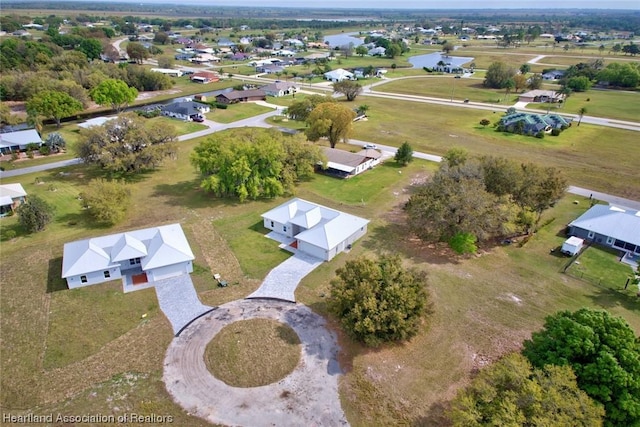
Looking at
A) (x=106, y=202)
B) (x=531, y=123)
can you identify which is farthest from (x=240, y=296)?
(x=531, y=123)

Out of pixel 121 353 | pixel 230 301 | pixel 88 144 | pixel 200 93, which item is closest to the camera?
pixel 121 353

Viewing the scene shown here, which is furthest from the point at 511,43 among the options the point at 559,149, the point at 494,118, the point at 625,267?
the point at 625,267

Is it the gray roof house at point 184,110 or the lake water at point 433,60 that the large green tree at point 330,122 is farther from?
the lake water at point 433,60

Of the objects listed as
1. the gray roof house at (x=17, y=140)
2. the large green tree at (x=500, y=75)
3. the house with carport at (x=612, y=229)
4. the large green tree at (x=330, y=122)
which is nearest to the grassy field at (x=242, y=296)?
the house with carport at (x=612, y=229)

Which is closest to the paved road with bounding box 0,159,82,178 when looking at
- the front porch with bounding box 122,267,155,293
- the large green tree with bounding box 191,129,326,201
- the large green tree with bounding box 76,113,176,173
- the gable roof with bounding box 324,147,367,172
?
the large green tree with bounding box 76,113,176,173

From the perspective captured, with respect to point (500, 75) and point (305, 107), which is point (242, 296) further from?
point (500, 75)

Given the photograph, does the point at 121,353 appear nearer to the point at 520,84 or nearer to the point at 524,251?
the point at 524,251
